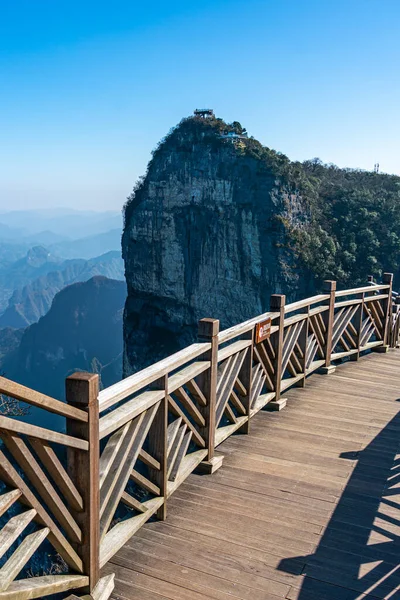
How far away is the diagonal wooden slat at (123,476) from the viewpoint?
310 cm

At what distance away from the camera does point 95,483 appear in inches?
110

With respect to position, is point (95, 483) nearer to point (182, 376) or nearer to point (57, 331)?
point (182, 376)

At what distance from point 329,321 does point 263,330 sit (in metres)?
2.48

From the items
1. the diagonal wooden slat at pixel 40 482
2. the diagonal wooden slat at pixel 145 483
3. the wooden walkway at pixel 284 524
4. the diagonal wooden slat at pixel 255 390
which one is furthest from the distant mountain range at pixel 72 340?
the diagonal wooden slat at pixel 40 482

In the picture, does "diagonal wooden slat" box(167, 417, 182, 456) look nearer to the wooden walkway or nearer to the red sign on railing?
the wooden walkway

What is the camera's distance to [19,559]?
Result: 238cm

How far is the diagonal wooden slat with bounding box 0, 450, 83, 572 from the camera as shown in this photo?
223 cm

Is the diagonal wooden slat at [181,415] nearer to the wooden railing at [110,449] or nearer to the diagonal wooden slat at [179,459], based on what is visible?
the wooden railing at [110,449]

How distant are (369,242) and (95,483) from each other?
132 feet

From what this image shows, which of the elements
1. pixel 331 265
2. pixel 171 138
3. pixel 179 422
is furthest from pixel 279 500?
pixel 171 138

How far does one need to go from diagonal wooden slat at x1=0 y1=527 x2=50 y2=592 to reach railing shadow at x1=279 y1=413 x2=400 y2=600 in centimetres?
156

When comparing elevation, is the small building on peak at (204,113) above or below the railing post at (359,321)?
above

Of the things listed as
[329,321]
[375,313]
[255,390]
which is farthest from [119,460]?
[375,313]

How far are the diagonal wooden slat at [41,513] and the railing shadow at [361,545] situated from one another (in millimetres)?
1311
